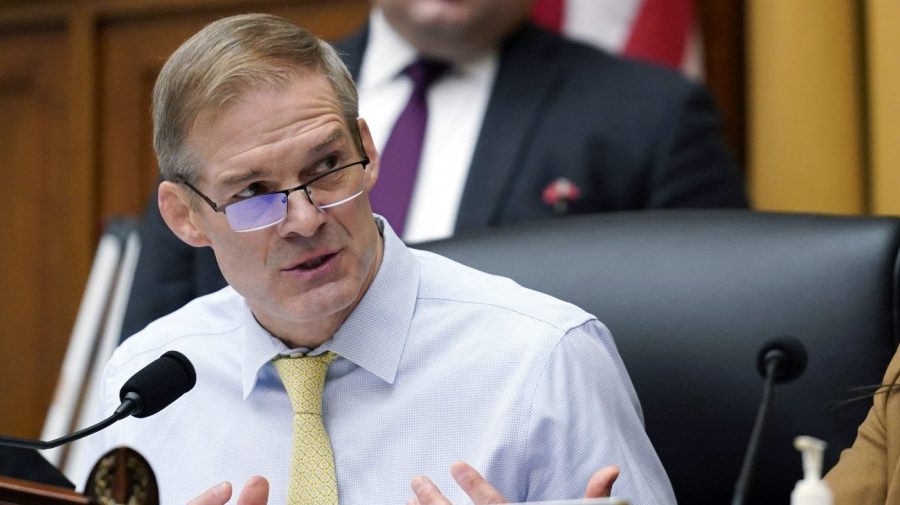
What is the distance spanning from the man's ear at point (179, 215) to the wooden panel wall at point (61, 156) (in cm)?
208

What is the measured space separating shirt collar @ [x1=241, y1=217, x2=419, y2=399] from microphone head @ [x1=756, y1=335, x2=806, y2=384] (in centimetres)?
51

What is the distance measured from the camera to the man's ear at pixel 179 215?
1.80 m

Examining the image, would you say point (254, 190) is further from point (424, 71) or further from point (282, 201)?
point (424, 71)

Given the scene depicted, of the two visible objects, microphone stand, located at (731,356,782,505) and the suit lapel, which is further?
the suit lapel

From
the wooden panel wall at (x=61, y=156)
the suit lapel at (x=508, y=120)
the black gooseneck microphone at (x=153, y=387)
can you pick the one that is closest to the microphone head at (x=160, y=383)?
the black gooseneck microphone at (x=153, y=387)

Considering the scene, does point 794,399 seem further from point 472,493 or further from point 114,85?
point 114,85

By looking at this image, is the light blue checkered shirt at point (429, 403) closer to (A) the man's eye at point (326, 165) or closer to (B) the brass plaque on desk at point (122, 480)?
(A) the man's eye at point (326, 165)

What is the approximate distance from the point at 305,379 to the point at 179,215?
11.2 inches

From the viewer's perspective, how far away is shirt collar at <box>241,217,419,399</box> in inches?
68.1

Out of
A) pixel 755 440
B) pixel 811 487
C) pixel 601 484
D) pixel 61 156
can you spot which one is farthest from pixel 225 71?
pixel 61 156

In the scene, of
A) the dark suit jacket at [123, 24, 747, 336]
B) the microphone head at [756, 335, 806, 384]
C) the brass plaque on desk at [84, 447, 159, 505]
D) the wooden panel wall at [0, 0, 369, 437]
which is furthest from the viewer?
the wooden panel wall at [0, 0, 369, 437]

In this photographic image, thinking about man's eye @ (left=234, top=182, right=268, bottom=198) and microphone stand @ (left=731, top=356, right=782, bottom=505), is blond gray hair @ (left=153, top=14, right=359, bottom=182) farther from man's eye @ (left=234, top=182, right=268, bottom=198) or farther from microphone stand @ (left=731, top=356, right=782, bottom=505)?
microphone stand @ (left=731, top=356, right=782, bottom=505)

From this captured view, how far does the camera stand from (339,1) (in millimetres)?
3711

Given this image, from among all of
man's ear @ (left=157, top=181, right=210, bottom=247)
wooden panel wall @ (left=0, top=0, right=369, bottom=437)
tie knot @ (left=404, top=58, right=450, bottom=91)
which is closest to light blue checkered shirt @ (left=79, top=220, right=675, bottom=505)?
man's ear @ (left=157, top=181, right=210, bottom=247)
